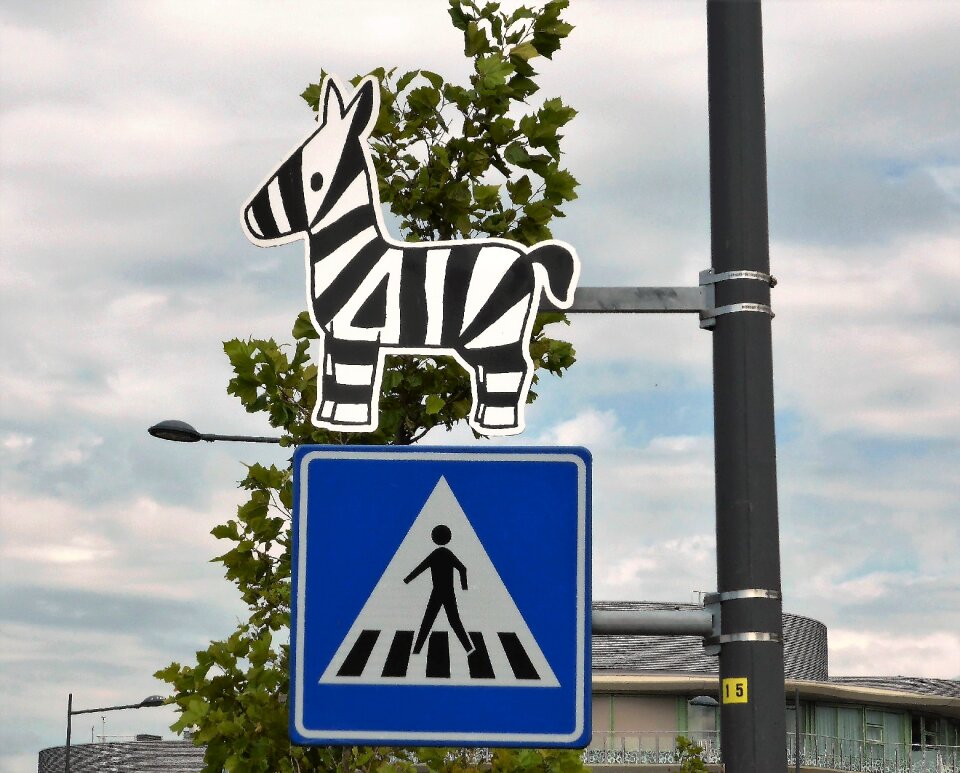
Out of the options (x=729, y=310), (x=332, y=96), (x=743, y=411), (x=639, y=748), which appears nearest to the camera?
(x=743, y=411)

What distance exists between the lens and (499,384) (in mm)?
5266

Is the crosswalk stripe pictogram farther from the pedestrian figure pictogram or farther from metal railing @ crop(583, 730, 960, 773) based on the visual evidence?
metal railing @ crop(583, 730, 960, 773)

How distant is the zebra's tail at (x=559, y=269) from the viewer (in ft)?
16.6

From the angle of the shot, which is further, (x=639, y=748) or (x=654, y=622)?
(x=639, y=748)

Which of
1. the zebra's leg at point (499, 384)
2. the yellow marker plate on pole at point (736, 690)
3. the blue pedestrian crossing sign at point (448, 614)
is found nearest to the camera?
the blue pedestrian crossing sign at point (448, 614)

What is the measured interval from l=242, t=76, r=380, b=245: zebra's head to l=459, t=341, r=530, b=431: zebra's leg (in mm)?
832

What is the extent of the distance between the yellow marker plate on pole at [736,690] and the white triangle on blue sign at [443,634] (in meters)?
0.58

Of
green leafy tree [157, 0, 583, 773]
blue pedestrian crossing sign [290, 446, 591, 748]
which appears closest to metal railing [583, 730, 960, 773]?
green leafy tree [157, 0, 583, 773]

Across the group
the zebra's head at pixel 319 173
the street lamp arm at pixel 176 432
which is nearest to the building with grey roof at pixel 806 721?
the street lamp arm at pixel 176 432

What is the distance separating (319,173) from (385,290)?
614 mm

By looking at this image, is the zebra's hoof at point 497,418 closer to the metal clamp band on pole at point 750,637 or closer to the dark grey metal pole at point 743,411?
the dark grey metal pole at point 743,411

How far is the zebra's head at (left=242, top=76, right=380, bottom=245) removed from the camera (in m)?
5.31

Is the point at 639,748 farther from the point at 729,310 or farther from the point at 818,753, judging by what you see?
the point at 729,310

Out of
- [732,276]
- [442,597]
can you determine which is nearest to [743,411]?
[732,276]
